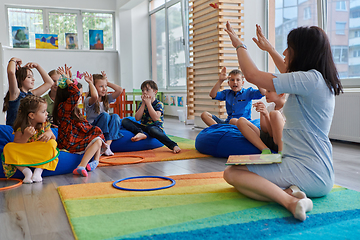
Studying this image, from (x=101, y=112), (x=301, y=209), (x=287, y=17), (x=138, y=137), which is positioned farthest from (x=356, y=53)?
(x=301, y=209)

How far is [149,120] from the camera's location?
370 centimetres

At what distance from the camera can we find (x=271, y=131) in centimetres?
283

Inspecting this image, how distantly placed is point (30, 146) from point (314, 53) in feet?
6.30

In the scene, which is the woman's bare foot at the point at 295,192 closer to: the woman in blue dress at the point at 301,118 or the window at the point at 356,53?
the woman in blue dress at the point at 301,118

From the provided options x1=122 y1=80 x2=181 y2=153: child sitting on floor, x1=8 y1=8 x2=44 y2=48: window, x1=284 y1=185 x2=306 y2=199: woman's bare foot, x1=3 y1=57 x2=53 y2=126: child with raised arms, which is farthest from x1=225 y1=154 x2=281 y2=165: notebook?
x1=8 y1=8 x2=44 y2=48: window

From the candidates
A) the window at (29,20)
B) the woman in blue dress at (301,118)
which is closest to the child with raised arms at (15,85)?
the woman in blue dress at (301,118)

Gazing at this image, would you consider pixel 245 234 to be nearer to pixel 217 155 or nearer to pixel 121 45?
pixel 217 155

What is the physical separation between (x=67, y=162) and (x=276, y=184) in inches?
63.4

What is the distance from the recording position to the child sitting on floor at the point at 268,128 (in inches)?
101

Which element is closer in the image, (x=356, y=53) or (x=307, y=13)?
(x=356, y=53)

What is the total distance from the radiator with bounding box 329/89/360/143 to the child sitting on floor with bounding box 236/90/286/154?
1332 mm

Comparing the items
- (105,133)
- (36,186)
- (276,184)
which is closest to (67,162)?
(36,186)

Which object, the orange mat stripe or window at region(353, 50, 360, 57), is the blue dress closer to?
the orange mat stripe

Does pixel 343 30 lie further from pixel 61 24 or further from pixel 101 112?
pixel 61 24
